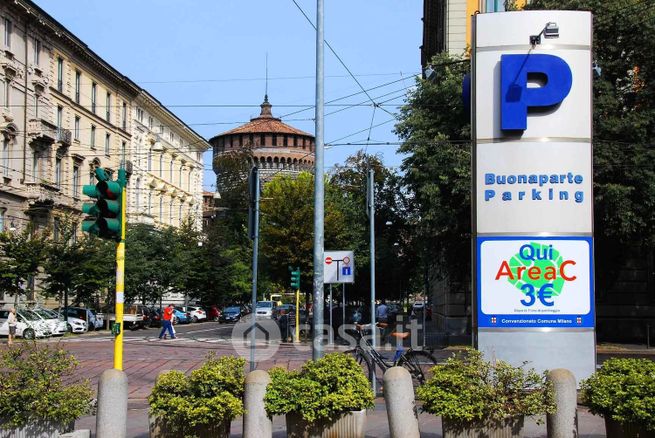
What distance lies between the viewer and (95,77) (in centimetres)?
6206

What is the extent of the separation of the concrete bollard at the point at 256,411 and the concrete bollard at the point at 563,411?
2987mm

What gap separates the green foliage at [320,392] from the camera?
30.6 feet

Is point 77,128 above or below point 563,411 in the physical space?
above

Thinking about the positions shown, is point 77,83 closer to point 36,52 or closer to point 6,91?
point 36,52

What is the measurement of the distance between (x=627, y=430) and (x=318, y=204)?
6380 mm

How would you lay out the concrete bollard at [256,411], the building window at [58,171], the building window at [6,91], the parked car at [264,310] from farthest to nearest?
the parked car at [264,310]
the building window at [58,171]
the building window at [6,91]
the concrete bollard at [256,411]

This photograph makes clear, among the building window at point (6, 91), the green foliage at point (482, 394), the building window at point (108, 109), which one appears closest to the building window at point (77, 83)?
the building window at point (108, 109)

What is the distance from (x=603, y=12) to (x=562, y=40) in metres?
16.4

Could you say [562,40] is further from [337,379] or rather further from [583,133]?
[337,379]

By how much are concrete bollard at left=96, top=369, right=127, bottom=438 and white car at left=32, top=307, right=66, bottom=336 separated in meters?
33.7

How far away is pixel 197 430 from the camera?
9.39 meters

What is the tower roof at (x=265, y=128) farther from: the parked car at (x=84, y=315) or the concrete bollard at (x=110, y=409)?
the concrete bollard at (x=110, y=409)

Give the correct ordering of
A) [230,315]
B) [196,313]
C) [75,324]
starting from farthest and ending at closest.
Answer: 1. [196,313]
2. [230,315]
3. [75,324]

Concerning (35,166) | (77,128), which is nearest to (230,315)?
(77,128)
